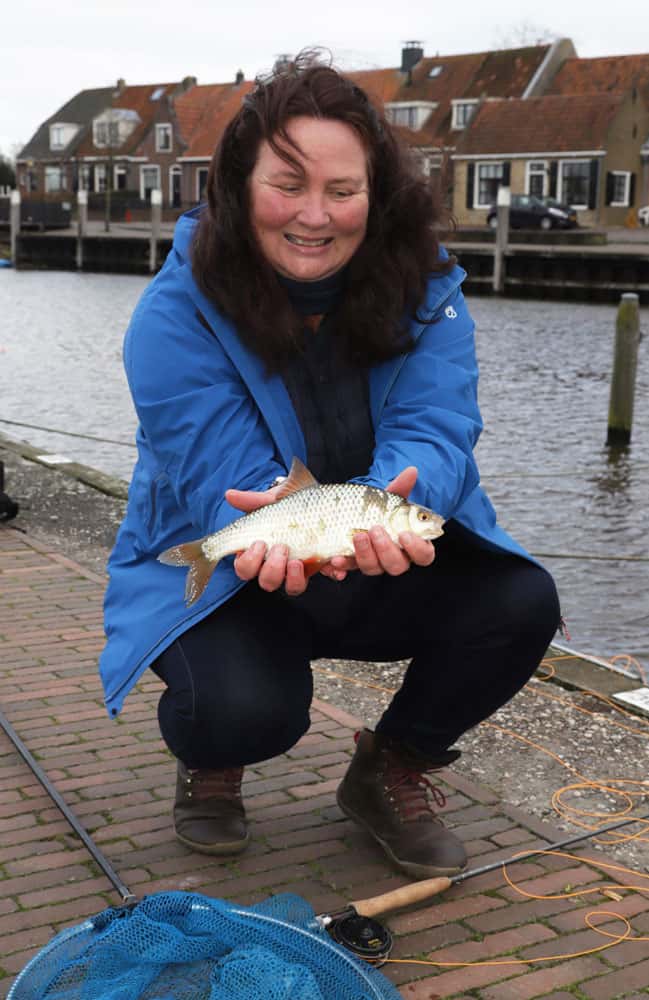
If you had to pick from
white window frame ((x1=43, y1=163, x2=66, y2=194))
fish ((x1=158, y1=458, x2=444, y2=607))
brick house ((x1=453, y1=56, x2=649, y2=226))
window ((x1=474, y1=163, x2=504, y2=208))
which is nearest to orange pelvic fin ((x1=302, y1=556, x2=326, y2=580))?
fish ((x1=158, y1=458, x2=444, y2=607))

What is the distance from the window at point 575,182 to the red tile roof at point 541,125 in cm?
70

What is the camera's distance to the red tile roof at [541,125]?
188ft

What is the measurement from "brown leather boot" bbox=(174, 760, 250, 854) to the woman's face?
1466 mm

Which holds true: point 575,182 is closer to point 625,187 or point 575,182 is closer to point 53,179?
point 625,187

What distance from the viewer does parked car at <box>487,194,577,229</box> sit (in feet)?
165

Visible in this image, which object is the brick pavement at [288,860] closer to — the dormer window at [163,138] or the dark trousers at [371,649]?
the dark trousers at [371,649]

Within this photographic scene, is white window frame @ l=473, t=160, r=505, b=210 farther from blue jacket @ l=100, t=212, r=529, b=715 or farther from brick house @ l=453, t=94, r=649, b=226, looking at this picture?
blue jacket @ l=100, t=212, r=529, b=715

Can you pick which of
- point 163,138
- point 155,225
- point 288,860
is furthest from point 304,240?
point 163,138

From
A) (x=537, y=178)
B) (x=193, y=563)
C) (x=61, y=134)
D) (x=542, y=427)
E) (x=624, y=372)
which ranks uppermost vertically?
(x=61, y=134)

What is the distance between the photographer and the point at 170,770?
4215 millimetres

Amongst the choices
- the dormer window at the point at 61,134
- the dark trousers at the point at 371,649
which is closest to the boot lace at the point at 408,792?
the dark trousers at the point at 371,649

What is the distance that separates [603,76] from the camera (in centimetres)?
6322

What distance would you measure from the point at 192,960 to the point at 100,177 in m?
83.0

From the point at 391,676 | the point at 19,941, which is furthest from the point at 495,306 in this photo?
the point at 19,941
